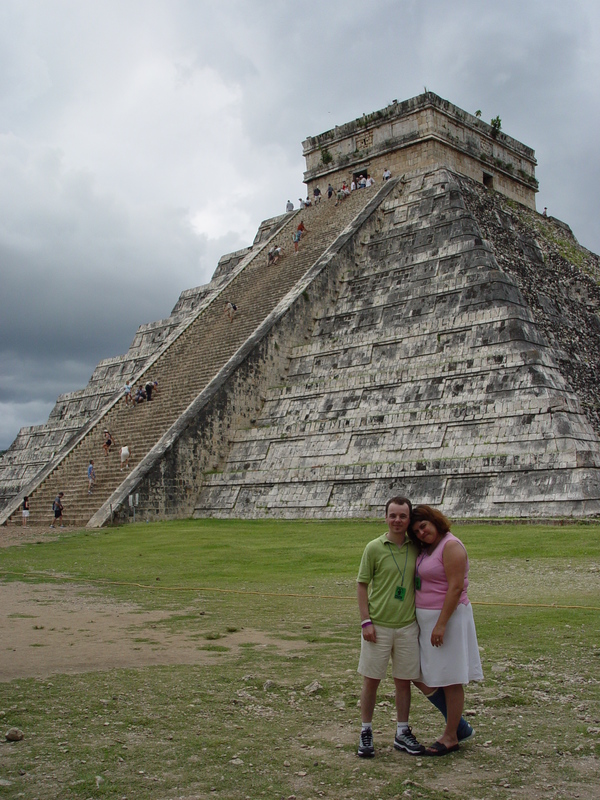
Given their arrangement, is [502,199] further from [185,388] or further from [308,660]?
[308,660]

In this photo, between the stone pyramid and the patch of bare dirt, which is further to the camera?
the stone pyramid

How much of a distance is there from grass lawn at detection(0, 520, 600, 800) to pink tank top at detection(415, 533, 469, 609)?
29.5 inches

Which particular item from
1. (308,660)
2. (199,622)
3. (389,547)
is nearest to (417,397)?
(199,622)

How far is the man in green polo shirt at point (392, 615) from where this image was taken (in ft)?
14.9

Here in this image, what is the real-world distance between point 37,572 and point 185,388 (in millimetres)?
10712

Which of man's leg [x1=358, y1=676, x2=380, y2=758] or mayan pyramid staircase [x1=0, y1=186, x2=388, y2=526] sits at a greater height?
mayan pyramid staircase [x1=0, y1=186, x2=388, y2=526]

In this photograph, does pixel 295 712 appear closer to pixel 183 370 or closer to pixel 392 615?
pixel 392 615

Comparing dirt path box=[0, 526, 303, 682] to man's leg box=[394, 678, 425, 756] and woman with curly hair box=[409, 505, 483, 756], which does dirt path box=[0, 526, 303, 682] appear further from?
woman with curly hair box=[409, 505, 483, 756]

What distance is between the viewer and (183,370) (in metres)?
23.6

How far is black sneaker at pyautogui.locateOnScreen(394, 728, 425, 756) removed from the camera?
4320 millimetres

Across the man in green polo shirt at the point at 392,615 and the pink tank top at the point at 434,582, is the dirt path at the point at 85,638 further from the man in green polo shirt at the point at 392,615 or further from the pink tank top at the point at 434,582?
the pink tank top at the point at 434,582

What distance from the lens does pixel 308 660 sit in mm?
6234

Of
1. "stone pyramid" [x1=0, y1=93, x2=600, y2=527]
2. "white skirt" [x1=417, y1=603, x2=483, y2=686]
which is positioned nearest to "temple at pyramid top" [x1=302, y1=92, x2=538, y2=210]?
"stone pyramid" [x1=0, y1=93, x2=600, y2=527]

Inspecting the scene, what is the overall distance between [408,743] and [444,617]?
68 centimetres
